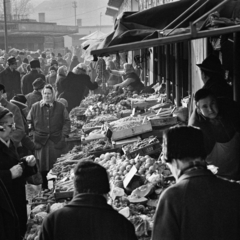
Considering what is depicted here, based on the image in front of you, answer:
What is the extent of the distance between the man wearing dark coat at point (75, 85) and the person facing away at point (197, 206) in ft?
35.8

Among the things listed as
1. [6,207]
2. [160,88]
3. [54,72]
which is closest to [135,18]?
[6,207]

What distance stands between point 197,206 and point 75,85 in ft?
36.4

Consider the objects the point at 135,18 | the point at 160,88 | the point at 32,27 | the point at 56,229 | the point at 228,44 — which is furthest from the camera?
the point at 32,27

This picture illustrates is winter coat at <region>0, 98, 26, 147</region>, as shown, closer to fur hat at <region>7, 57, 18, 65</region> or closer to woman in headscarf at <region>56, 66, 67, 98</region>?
woman in headscarf at <region>56, 66, 67, 98</region>

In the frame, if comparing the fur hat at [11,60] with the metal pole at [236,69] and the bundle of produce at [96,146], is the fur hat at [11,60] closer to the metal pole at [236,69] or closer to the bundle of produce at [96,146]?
the bundle of produce at [96,146]

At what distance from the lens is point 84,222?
326 cm

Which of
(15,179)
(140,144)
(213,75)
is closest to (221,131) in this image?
(213,75)

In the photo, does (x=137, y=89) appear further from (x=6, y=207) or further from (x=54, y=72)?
(x=6, y=207)

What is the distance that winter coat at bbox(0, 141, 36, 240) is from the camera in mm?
5660

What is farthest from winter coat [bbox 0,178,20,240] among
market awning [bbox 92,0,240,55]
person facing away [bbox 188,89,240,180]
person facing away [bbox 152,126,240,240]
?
person facing away [bbox 188,89,240,180]

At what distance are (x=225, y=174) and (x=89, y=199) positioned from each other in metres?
3.04

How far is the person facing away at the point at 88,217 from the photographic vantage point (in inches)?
129

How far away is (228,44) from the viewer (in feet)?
27.0

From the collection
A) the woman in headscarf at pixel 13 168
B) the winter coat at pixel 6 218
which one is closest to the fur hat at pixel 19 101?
the woman in headscarf at pixel 13 168
